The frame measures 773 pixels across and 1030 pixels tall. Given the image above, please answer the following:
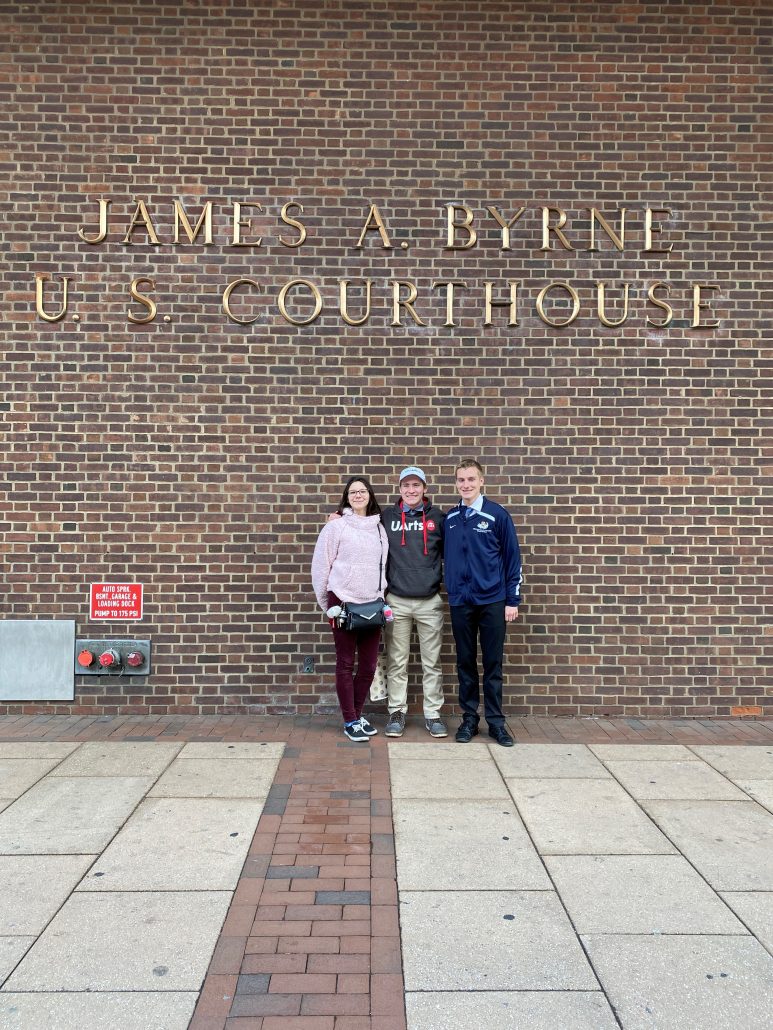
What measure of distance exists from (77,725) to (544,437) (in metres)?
4.08

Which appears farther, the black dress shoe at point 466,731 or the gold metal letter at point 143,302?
the gold metal letter at point 143,302

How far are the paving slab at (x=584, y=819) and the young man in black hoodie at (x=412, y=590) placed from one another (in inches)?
45.8

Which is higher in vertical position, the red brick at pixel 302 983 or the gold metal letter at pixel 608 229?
the gold metal letter at pixel 608 229

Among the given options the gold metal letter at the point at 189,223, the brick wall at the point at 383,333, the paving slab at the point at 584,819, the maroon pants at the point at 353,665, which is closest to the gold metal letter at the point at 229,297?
the brick wall at the point at 383,333

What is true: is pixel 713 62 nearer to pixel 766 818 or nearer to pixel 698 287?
pixel 698 287

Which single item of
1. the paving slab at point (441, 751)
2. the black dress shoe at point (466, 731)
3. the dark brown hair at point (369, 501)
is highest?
the dark brown hair at point (369, 501)

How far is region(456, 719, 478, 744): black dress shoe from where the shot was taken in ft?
17.0

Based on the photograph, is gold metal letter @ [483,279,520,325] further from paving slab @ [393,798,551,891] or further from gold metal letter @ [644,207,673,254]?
paving slab @ [393,798,551,891]

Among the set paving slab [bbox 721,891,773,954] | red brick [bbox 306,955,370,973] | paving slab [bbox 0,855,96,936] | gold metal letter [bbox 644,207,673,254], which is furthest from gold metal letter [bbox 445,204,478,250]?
red brick [bbox 306,955,370,973]

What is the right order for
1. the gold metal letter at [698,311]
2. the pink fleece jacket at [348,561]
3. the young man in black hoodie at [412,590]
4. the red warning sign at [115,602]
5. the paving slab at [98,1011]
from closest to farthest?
1. the paving slab at [98,1011]
2. the pink fleece jacket at [348,561]
3. the young man in black hoodie at [412,590]
4. the red warning sign at [115,602]
5. the gold metal letter at [698,311]

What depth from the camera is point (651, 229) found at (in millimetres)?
5910

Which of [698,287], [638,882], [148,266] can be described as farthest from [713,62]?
[638,882]

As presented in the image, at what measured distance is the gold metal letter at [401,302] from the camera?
19.2 ft

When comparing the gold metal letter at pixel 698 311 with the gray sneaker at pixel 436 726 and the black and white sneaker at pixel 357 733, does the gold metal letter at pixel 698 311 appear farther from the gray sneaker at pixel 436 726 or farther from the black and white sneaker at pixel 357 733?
the black and white sneaker at pixel 357 733
